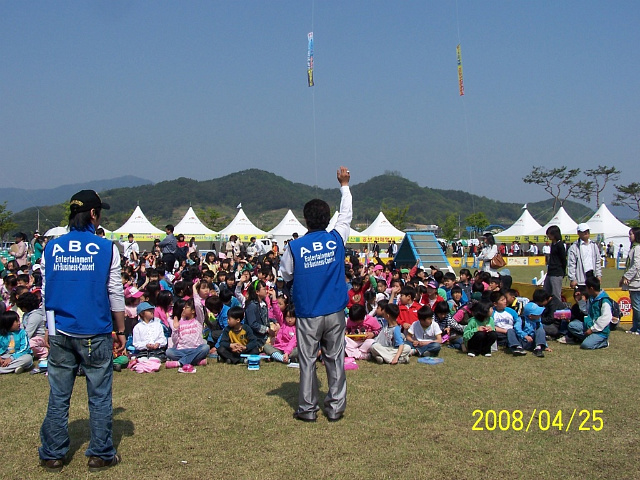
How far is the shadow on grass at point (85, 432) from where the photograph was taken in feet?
14.8

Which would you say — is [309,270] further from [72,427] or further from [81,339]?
[72,427]

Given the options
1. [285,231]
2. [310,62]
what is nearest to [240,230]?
[285,231]

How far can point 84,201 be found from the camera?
4199 millimetres

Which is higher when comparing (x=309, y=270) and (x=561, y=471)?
(x=309, y=270)

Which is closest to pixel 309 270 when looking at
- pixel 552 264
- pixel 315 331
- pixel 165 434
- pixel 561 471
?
pixel 315 331

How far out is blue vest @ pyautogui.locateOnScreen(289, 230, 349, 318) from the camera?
5012mm

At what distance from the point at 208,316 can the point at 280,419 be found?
3837 mm

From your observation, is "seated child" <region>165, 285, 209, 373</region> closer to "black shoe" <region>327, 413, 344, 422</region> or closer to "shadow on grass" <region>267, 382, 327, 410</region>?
"shadow on grass" <region>267, 382, 327, 410</region>

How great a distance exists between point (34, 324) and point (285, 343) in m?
3.63

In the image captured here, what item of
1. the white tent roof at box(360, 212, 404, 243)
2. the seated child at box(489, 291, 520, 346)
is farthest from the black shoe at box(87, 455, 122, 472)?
the white tent roof at box(360, 212, 404, 243)

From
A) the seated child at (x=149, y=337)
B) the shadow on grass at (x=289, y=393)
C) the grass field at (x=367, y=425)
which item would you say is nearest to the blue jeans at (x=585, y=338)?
the grass field at (x=367, y=425)

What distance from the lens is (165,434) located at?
474 centimetres

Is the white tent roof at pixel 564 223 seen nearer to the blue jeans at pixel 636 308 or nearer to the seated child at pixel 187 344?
the blue jeans at pixel 636 308

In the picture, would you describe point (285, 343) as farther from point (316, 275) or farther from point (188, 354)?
point (316, 275)
